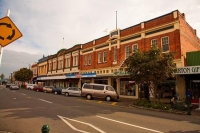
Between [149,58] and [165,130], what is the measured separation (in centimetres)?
889

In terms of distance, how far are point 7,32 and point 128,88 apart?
2120 cm

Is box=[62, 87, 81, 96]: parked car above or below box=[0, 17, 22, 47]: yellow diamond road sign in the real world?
below

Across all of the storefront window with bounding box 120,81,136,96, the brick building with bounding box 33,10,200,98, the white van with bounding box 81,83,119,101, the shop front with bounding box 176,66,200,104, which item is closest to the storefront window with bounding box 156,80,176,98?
the brick building with bounding box 33,10,200,98

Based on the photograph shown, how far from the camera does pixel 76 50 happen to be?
3650 cm

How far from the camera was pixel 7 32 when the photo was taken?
4.94 m

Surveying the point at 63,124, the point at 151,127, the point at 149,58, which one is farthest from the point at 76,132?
the point at 149,58

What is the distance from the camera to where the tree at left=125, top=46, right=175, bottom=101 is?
49.5 feet

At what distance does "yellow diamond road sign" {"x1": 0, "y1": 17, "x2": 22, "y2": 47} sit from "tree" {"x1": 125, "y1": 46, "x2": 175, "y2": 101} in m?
12.2

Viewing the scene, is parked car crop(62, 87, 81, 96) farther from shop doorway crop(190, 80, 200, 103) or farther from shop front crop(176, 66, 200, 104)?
shop doorway crop(190, 80, 200, 103)

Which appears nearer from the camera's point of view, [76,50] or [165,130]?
[165,130]

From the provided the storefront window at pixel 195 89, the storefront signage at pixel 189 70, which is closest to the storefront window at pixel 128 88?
the storefront window at pixel 195 89

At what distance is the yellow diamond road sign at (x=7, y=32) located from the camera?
191 inches

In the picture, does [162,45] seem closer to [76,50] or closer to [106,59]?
[106,59]

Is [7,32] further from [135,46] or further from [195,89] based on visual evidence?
[135,46]
